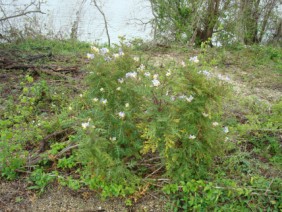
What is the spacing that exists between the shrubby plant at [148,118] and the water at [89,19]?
6.31 metres

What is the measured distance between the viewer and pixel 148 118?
7.84ft

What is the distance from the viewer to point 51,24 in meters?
8.36

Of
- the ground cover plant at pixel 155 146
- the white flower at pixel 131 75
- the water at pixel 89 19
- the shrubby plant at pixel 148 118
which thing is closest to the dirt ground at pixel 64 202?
the ground cover plant at pixel 155 146

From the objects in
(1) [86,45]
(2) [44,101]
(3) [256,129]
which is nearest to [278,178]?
(3) [256,129]

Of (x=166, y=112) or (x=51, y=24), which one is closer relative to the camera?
(x=166, y=112)

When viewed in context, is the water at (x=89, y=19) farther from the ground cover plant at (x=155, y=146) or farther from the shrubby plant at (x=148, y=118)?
the shrubby plant at (x=148, y=118)

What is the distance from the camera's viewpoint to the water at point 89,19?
28.0ft

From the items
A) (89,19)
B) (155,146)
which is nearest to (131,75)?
(155,146)

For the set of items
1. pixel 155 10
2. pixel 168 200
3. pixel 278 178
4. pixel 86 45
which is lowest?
pixel 168 200

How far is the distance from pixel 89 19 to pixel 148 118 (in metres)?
7.82

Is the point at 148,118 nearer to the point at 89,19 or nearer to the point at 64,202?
the point at 64,202

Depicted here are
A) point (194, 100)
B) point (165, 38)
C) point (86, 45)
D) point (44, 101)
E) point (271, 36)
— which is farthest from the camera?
point (271, 36)

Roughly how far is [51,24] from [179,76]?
22.8 feet

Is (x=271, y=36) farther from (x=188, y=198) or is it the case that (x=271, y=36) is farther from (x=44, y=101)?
(x=188, y=198)
